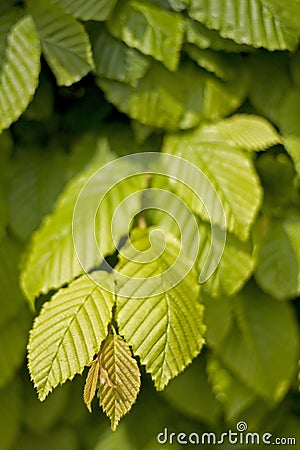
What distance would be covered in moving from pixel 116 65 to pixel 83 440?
922 mm

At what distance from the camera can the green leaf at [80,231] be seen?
1128 millimetres

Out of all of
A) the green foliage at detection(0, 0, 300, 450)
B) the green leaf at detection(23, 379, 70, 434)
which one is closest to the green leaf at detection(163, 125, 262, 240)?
the green foliage at detection(0, 0, 300, 450)

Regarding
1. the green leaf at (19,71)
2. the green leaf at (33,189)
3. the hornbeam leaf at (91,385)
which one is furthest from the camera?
the green leaf at (33,189)

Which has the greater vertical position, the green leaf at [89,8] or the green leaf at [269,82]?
the green leaf at [89,8]

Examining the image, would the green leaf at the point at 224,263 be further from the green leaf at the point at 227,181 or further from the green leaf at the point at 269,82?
the green leaf at the point at 269,82

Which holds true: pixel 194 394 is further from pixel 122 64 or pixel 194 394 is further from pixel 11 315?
pixel 122 64

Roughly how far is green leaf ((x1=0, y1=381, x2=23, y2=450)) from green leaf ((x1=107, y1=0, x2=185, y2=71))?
2.70 ft

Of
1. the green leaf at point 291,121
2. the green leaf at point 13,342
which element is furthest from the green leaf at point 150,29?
the green leaf at point 13,342

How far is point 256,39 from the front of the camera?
113 centimetres

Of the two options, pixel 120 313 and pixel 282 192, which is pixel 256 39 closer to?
pixel 282 192

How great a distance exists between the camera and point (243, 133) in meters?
1.19

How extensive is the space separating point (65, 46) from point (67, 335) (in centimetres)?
51

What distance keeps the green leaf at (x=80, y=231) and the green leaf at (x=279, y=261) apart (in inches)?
11.0

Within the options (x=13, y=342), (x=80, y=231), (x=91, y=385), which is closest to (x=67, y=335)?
(x=91, y=385)
